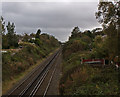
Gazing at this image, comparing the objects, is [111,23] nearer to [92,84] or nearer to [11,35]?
[92,84]

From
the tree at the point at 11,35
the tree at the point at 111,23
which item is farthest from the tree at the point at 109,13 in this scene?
the tree at the point at 11,35

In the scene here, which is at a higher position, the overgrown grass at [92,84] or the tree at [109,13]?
the tree at [109,13]

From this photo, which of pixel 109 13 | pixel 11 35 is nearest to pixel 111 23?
pixel 109 13

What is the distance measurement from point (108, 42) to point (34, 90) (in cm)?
998

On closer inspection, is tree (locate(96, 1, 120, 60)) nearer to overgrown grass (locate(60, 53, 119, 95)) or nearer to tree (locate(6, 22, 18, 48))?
overgrown grass (locate(60, 53, 119, 95))

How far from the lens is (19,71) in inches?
932

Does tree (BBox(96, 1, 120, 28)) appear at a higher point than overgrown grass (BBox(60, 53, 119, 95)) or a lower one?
higher

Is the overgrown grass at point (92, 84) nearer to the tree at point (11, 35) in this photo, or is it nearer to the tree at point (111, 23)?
the tree at point (111, 23)

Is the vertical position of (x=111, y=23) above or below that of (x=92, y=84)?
above

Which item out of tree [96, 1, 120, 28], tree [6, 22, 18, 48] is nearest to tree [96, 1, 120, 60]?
tree [96, 1, 120, 28]

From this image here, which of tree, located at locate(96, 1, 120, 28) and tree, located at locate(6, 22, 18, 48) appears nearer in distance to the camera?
tree, located at locate(96, 1, 120, 28)

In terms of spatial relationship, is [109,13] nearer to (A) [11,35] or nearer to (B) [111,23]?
(B) [111,23]

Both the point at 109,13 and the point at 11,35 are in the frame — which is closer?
the point at 109,13

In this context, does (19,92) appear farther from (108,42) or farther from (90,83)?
(108,42)
